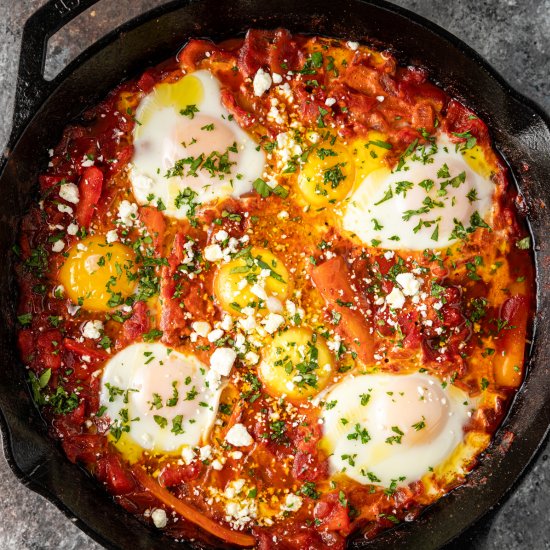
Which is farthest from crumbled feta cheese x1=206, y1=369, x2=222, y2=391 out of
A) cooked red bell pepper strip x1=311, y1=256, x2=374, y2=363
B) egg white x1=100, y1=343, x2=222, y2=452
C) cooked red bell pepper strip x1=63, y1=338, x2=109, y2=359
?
cooked red bell pepper strip x1=311, y1=256, x2=374, y2=363

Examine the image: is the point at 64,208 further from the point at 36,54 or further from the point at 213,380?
the point at 213,380

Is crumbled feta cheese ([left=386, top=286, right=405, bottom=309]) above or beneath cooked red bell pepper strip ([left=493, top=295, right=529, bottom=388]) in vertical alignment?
above

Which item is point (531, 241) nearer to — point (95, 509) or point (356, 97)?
point (356, 97)

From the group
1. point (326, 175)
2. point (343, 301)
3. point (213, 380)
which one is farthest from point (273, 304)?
point (326, 175)

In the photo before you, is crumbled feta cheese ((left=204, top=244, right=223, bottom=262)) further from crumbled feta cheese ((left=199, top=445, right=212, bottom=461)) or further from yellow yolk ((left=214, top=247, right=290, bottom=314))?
crumbled feta cheese ((left=199, top=445, right=212, bottom=461))

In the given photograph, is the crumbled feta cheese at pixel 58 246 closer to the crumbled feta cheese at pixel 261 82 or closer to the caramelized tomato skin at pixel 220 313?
the caramelized tomato skin at pixel 220 313

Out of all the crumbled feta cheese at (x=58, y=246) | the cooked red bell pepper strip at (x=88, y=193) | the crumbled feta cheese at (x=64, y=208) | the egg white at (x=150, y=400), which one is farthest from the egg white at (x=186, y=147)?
the egg white at (x=150, y=400)
